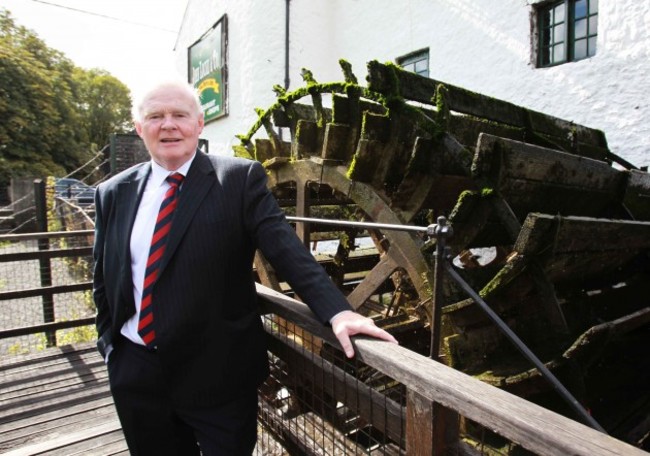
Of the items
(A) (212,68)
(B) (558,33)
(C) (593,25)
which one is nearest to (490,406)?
(C) (593,25)

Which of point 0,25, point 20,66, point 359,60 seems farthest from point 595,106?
point 0,25

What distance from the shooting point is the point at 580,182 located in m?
3.60

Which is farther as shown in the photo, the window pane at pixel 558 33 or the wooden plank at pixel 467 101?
the window pane at pixel 558 33

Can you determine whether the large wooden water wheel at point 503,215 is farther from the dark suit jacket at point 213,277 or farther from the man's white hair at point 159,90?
the man's white hair at point 159,90

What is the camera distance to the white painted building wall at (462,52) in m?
4.81

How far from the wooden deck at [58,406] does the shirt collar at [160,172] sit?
2.16 metres

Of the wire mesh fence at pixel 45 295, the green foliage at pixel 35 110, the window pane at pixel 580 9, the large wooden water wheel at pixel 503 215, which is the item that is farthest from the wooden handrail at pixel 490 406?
the green foliage at pixel 35 110

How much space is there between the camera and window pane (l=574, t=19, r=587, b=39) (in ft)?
17.4

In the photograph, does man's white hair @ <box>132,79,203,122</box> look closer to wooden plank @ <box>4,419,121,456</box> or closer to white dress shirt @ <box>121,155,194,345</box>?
white dress shirt @ <box>121,155,194,345</box>

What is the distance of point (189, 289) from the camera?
1.42m

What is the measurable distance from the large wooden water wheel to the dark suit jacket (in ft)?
4.53

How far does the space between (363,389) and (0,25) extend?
36.8m

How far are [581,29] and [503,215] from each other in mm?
3724

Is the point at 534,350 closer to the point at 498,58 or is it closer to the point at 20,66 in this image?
the point at 498,58
